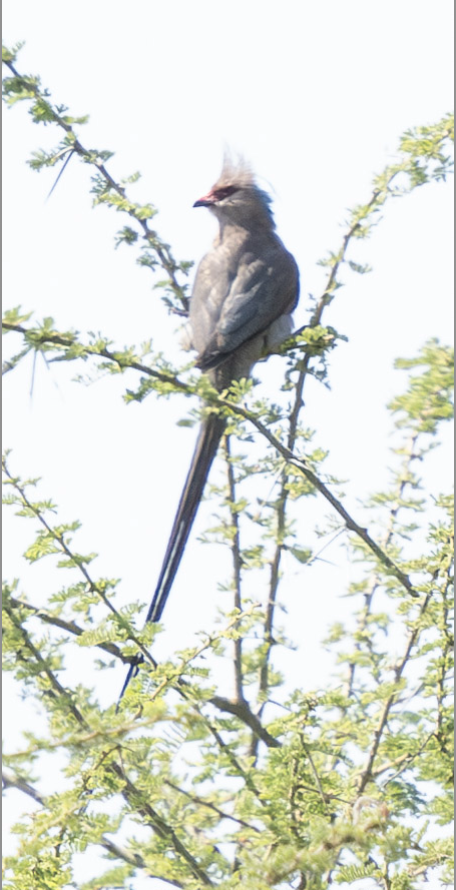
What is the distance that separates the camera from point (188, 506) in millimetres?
3324

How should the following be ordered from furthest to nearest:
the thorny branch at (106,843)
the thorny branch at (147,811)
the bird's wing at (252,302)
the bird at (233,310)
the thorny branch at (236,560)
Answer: the bird's wing at (252,302) < the bird at (233,310) < the thorny branch at (236,560) < the thorny branch at (106,843) < the thorny branch at (147,811)

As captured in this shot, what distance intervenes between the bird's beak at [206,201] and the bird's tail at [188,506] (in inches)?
54.0

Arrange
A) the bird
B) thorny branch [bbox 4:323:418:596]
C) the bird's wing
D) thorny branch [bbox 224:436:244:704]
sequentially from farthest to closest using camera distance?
the bird's wing
the bird
thorny branch [bbox 224:436:244:704]
thorny branch [bbox 4:323:418:596]

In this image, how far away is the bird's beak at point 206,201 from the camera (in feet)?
15.0

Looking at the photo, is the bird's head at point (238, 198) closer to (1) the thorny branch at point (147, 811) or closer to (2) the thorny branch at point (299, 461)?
(2) the thorny branch at point (299, 461)

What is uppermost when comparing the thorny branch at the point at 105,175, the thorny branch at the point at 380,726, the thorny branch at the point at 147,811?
the thorny branch at the point at 105,175

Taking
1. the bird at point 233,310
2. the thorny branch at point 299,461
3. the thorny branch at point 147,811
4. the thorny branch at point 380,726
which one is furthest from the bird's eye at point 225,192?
the thorny branch at point 147,811

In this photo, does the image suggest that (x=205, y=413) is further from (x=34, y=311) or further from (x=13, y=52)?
(x=13, y=52)

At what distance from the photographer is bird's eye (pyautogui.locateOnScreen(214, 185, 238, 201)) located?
4.64 meters

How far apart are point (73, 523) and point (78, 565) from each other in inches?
3.6

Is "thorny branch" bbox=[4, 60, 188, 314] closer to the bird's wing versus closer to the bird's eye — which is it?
the bird's wing

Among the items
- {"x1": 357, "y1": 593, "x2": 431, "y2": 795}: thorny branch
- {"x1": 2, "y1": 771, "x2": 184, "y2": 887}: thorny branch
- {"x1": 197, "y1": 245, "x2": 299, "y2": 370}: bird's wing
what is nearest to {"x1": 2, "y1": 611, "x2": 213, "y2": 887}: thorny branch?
{"x1": 2, "y1": 771, "x2": 184, "y2": 887}: thorny branch

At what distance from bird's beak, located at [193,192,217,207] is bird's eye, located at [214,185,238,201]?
2 centimetres

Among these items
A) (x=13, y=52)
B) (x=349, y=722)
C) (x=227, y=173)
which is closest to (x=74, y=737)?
(x=349, y=722)
